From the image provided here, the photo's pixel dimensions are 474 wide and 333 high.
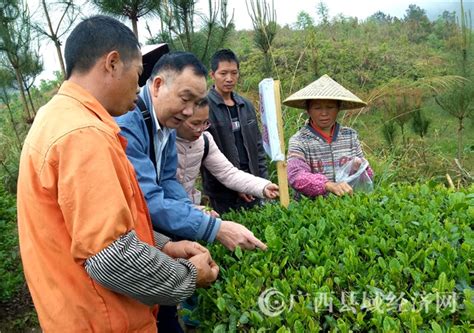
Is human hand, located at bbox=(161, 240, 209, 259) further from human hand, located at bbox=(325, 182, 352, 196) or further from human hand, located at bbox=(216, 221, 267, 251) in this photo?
human hand, located at bbox=(325, 182, 352, 196)

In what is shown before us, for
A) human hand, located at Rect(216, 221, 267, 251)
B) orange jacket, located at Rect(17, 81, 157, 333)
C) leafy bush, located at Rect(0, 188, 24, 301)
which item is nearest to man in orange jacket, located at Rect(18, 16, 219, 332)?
orange jacket, located at Rect(17, 81, 157, 333)

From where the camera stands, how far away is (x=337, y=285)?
1540 millimetres

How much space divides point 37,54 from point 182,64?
4.84 meters

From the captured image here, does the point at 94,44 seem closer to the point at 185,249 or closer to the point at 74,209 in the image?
the point at 74,209

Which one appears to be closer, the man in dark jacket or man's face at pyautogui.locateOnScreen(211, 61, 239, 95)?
the man in dark jacket

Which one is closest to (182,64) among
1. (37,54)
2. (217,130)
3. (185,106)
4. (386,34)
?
(185,106)

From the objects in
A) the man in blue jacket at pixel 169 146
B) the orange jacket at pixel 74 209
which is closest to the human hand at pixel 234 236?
the man in blue jacket at pixel 169 146

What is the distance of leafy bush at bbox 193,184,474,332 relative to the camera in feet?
4.48

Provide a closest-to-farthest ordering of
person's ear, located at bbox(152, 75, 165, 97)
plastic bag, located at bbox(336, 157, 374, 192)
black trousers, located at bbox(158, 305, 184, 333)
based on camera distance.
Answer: person's ear, located at bbox(152, 75, 165, 97) → black trousers, located at bbox(158, 305, 184, 333) → plastic bag, located at bbox(336, 157, 374, 192)

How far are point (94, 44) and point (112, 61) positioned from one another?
73 mm

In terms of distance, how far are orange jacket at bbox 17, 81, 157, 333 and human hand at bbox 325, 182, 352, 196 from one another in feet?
4.56

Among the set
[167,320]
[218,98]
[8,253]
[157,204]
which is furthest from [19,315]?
[157,204]

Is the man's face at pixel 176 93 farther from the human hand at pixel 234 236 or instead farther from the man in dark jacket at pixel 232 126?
the man in dark jacket at pixel 232 126

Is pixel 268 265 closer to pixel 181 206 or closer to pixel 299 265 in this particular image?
pixel 299 265
